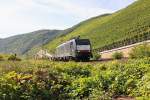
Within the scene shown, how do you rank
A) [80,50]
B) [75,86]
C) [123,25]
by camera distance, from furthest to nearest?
[123,25], [80,50], [75,86]

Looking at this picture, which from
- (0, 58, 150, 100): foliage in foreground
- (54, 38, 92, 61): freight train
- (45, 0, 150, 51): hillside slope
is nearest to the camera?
(0, 58, 150, 100): foliage in foreground

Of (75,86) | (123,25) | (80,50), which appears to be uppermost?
(123,25)

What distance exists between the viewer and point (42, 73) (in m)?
18.3

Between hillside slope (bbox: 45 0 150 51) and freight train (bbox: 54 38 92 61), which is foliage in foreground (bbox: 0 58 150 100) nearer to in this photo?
freight train (bbox: 54 38 92 61)

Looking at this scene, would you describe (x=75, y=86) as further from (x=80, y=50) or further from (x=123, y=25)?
(x=123, y=25)

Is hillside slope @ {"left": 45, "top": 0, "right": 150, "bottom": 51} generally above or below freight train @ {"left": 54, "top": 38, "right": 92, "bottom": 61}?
above

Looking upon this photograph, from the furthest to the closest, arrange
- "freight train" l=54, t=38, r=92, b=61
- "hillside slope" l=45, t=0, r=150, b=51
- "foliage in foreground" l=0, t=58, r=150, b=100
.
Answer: "hillside slope" l=45, t=0, r=150, b=51, "freight train" l=54, t=38, r=92, b=61, "foliage in foreground" l=0, t=58, r=150, b=100

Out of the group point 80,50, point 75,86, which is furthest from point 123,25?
point 75,86

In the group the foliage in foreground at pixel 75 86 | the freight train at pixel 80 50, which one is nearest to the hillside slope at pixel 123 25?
the freight train at pixel 80 50

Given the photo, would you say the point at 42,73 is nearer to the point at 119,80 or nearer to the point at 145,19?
the point at 119,80

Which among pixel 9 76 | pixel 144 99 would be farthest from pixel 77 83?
pixel 144 99

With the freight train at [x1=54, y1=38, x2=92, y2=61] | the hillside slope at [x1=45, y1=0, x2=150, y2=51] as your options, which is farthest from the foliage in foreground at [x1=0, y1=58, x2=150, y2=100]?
the hillside slope at [x1=45, y1=0, x2=150, y2=51]

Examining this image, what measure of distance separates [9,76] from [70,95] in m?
2.44

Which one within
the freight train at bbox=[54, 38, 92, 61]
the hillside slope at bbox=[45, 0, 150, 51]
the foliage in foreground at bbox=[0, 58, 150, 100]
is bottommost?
the foliage in foreground at bbox=[0, 58, 150, 100]
